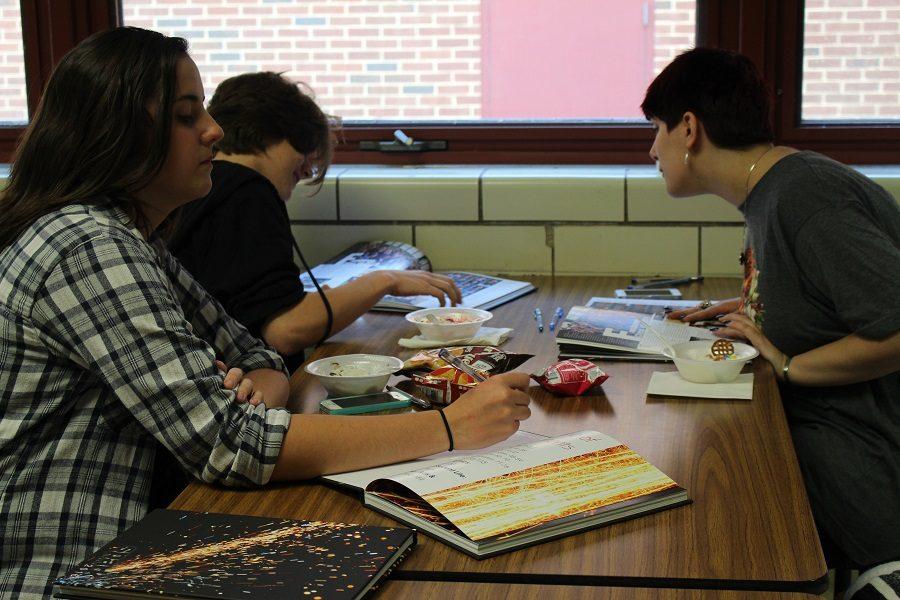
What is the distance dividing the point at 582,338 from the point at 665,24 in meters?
1.41

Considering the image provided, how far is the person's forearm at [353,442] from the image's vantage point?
4.16ft

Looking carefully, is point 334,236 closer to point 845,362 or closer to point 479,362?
point 479,362

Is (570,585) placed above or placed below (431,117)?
below

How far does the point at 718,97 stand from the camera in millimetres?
A: 1978

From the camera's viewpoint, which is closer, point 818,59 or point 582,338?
point 582,338

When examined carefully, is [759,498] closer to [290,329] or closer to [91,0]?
[290,329]

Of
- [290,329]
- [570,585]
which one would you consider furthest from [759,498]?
[290,329]

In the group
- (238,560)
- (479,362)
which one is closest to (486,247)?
(479,362)

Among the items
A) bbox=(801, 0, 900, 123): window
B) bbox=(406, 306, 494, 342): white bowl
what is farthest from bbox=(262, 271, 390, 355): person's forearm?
bbox=(801, 0, 900, 123): window

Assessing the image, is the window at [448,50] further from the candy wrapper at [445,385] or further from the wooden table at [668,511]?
the candy wrapper at [445,385]

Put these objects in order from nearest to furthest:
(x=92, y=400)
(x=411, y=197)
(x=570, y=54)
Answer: (x=92, y=400) < (x=411, y=197) < (x=570, y=54)

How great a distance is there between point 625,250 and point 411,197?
586mm

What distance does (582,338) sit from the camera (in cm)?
190

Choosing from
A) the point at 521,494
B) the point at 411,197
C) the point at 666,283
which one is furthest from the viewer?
the point at 411,197
